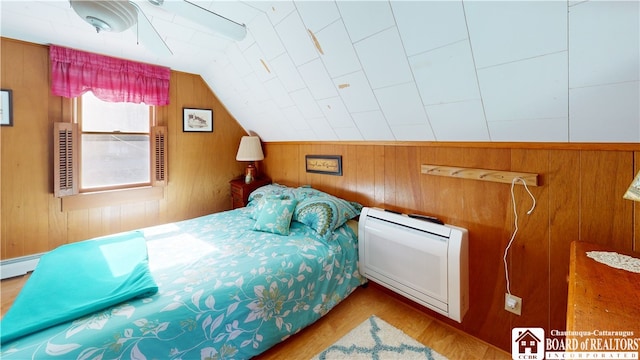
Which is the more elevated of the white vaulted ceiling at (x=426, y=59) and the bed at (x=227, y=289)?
the white vaulted ceiling at (x=426, y=59)

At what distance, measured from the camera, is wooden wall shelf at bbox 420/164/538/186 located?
4.89 ft

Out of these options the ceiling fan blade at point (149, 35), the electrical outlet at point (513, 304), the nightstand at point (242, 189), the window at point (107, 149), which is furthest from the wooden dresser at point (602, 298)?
the window at point (107, 149)

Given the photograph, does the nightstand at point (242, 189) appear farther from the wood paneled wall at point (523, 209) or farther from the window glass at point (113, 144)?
the wood paneled wall at point (523, 209)

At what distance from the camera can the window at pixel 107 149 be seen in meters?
2.54

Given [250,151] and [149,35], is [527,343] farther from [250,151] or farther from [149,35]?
[250,151]

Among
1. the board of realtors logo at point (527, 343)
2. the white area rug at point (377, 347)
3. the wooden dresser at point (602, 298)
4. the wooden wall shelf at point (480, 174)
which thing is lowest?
the white area rug at point (377, 347)

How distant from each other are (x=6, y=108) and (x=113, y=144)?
2.59 ft

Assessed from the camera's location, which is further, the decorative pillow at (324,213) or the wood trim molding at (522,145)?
the decorative pillow at (324,213)

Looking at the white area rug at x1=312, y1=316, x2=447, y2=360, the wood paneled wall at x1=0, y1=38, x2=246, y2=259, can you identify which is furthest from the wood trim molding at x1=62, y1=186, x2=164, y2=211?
the white area rug at x1=312, y1=316, x2=447, y2=360

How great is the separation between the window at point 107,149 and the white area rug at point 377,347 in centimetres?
268

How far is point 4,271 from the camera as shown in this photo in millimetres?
2365

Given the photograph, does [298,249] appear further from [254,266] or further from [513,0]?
[513,0]

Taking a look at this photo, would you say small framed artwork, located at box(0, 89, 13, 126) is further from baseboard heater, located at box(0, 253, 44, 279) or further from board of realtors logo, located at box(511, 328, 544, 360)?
board of realtors logo, located at box(511, 328, 544, 360)

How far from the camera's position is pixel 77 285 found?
1.39 metres
